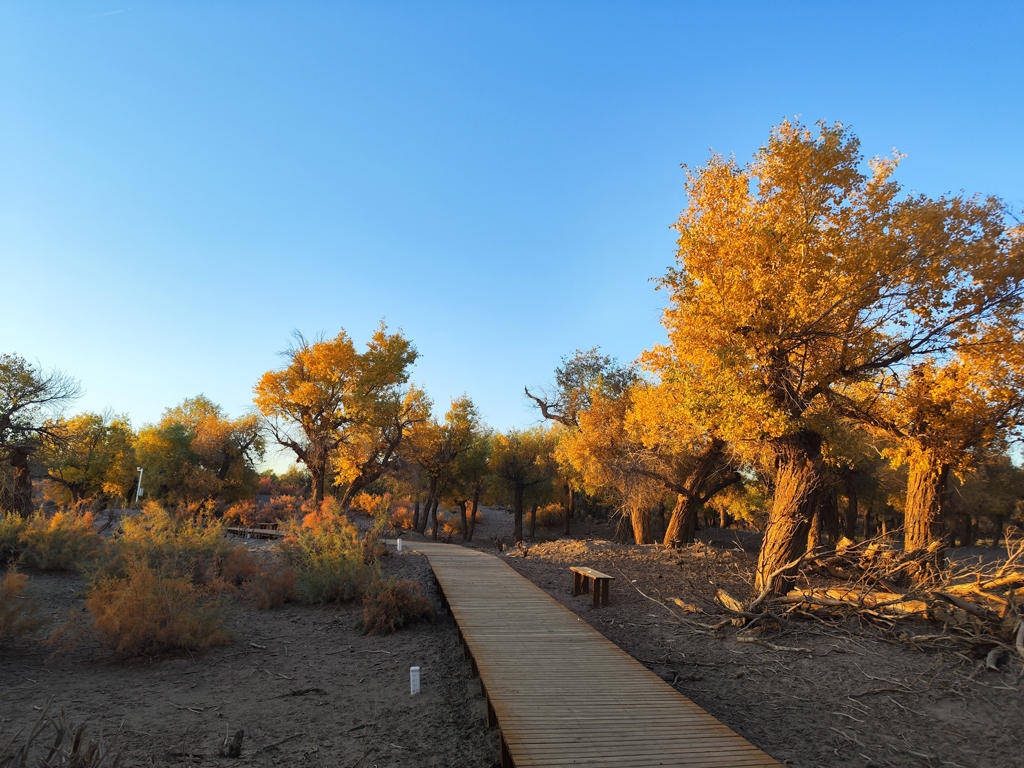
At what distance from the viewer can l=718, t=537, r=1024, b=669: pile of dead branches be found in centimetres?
675

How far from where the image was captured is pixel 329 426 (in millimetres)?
24750

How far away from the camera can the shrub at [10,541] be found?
12.3 metres

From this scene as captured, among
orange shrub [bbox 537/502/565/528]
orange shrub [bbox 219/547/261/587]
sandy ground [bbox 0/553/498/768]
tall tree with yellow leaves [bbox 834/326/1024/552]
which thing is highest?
tall tree with yellow leaves [bbox 834/326/1024/552]

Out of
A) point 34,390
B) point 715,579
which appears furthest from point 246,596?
point 34,390

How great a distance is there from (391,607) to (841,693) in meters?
7.41

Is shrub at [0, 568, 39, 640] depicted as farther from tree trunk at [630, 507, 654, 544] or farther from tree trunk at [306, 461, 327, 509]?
tree trunk at [630, 507, 654, 544]

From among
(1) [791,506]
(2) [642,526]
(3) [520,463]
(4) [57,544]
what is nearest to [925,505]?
(1) [791,506]

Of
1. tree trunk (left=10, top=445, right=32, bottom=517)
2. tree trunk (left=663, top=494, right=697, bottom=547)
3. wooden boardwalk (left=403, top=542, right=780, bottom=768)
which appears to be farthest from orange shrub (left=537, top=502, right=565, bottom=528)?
wooden boardwalk (left=403, top=542, right=780, bottom=768)

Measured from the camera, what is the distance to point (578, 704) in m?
5.61

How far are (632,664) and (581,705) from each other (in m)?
1.71

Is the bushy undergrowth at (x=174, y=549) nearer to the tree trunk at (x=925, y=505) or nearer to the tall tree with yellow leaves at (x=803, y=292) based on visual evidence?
the tall tree with yellow leaves at (x=803, y=292)

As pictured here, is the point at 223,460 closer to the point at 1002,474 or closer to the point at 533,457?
the point at 533,457

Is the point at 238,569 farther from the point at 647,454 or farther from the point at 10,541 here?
the point at 647,454

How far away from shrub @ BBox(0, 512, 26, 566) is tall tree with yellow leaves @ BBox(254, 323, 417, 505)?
38.7ft
